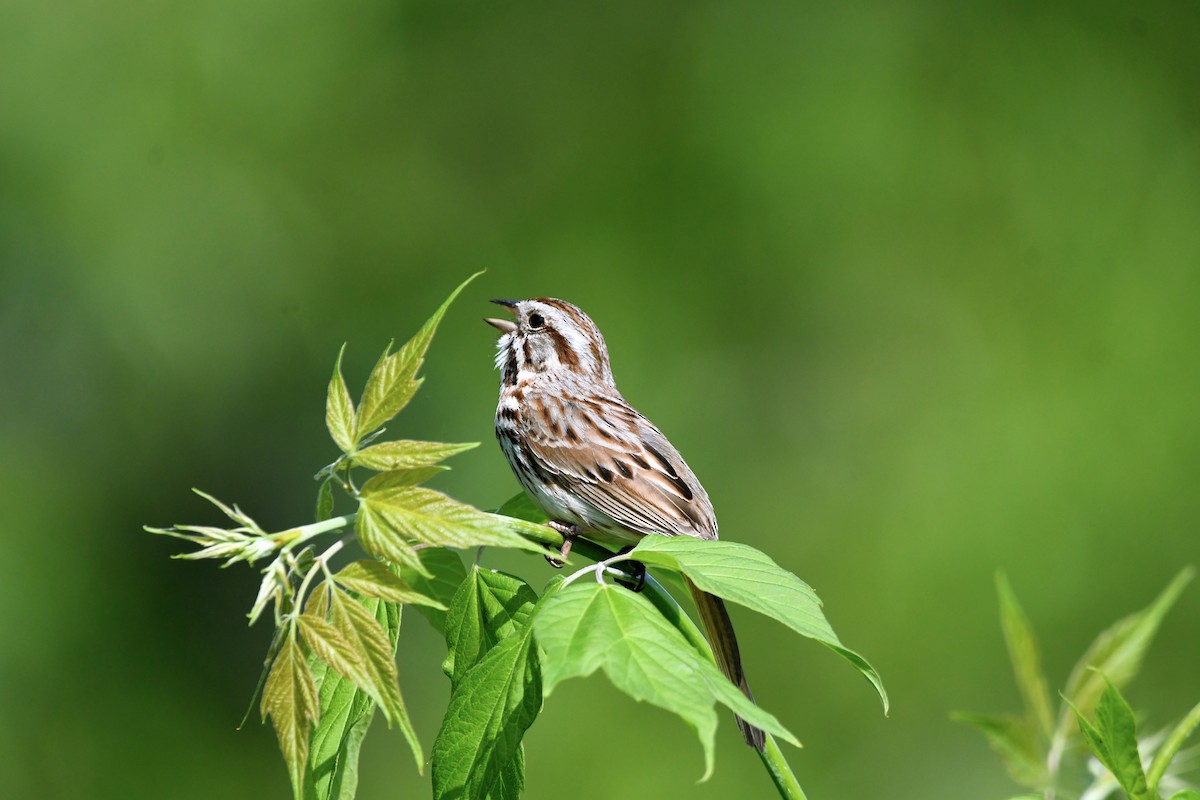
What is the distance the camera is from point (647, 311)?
614 centimetres

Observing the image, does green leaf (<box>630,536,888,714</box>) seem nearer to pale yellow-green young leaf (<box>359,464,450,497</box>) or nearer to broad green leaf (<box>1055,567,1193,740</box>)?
pale yellow-green young leaf (<box>359,464,450,497</box>)

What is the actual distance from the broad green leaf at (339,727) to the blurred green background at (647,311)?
377cm

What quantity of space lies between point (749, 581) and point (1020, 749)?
65 centimetres

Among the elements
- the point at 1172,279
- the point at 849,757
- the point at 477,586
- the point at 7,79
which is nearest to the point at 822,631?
the point at 477,586

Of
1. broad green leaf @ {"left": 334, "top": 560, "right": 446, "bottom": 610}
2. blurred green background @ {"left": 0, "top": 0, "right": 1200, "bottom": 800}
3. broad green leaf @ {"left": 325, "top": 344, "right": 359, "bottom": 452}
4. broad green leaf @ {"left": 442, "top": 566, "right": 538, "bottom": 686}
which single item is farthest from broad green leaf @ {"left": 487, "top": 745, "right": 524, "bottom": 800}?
blurred green background @ {"left": 0, "top": 0, "right": 1200, "bottom": 800}

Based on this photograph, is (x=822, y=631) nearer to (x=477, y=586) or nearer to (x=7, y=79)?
(x=477, y=586)

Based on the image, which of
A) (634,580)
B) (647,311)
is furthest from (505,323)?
(647,311)

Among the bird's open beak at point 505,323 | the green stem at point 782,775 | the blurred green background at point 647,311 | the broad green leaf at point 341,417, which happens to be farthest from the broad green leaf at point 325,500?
the blurred green background at point 647,311

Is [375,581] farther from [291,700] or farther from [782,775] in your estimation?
[782,775]

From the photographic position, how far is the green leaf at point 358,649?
114cm

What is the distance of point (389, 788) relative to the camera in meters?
5.57

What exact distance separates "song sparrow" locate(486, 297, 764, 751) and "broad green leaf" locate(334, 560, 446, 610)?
92 cm

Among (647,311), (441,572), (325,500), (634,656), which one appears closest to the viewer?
(634,656)

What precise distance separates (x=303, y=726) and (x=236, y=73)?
5.89 meters
